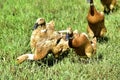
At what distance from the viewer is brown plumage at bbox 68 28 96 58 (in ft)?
14.1

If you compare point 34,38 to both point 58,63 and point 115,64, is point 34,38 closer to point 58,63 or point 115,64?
point 58,63

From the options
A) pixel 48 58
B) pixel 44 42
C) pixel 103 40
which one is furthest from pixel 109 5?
pixel 44 42

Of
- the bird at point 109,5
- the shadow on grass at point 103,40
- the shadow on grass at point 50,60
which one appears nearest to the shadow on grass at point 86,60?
the shadow on grass at point 50,60

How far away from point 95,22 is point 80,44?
822 mm

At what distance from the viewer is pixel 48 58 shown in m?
4.56

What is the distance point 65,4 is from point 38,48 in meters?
2.78

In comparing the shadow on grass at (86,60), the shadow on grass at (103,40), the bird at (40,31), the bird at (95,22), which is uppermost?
the bird at (40,31)

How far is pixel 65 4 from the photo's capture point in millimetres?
6926

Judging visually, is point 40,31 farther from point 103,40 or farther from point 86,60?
point 103,40

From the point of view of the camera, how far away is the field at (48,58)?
4.04 meters

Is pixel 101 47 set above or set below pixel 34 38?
below

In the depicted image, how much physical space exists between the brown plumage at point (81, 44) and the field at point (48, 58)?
0.09 meters

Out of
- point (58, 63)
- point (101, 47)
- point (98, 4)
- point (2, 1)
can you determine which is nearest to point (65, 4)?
point (98, 4)

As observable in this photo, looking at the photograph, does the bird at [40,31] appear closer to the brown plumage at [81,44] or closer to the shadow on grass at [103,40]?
the brown plumage at [81,44]
